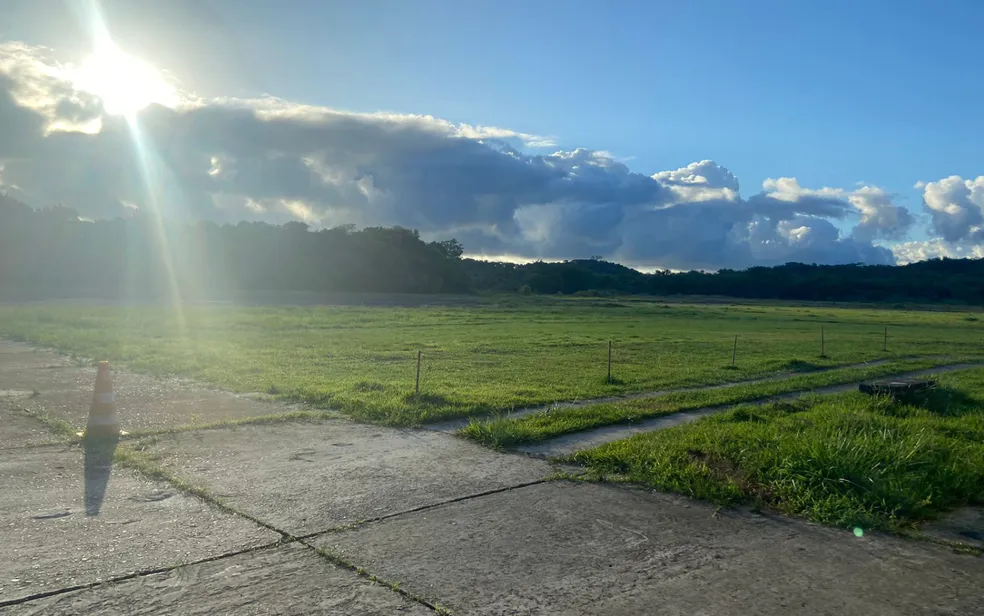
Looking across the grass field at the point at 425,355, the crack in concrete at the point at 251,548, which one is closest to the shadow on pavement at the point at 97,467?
the crack in concrete at the point at 251,548

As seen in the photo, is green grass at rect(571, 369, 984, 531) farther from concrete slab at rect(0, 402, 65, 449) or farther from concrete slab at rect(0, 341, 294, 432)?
concrete slab at rect(0, 402, 65, 449)

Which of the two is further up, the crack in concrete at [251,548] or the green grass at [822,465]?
the green grass at [822,465]

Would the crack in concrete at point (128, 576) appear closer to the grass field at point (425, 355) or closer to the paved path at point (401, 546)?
the paved path at point (401, 546)

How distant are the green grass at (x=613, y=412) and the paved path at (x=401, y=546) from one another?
2.93 feet

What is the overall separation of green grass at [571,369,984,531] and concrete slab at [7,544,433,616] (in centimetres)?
328

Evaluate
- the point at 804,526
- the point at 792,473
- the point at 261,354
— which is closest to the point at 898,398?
the point at 792,473

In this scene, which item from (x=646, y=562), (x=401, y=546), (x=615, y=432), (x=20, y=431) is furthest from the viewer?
(x=615, y=432)

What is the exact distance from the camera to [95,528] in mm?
5559

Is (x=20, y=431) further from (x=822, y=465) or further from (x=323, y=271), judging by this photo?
(x=323, y=271)

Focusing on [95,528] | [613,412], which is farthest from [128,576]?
[613,412]

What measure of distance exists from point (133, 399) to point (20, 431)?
264 centimetres

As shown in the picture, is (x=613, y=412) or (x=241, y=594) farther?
(x=613, y=412)

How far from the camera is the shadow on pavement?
6230 millimetres

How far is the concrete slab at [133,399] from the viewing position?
10133 millimetres
